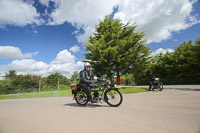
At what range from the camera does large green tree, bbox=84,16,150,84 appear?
46.8 ft

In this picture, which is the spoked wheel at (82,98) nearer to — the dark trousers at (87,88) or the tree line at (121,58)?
the dark trousers at (87,88)

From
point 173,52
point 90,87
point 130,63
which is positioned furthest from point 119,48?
point 173,52

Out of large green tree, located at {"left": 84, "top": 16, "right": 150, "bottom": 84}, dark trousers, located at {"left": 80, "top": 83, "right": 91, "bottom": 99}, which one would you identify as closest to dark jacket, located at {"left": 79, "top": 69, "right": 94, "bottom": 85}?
dark trousers, located at {"left": 80, "top": 83, "right": 91, "bottom": 99}

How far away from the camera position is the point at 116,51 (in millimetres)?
13867

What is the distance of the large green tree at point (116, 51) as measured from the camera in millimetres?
14258

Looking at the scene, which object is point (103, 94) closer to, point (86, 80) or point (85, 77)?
point (86, 80)

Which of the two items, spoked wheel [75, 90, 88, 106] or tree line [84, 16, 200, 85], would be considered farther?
tree line [84, 16, 200, 85]

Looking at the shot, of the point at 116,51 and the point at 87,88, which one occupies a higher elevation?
the point at 116,51

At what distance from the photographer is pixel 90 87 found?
17.8ft

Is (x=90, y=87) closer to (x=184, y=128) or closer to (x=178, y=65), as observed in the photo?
(x=184, y=128)

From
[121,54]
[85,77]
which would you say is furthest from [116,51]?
[85,77]

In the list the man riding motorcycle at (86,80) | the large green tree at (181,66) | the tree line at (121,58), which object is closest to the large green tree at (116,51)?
A: the tree line at (121,58)

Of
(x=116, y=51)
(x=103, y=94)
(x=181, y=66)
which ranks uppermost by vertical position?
(x=116, y=51)

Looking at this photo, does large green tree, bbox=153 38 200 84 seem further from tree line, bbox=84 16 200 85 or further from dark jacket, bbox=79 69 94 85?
dark jacket, bbox=79 69 94 85
